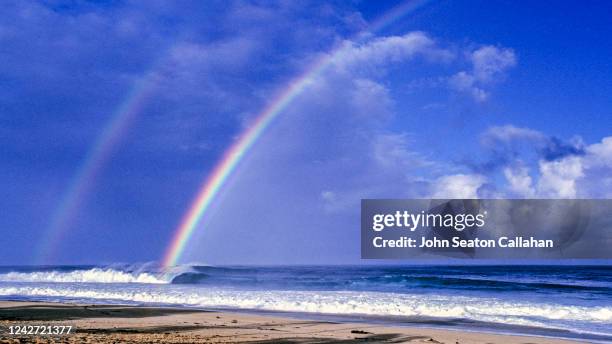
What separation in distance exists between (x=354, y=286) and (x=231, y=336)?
26.1m

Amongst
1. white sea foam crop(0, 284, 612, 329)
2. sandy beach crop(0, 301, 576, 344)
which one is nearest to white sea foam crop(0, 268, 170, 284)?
white sea foam crop(0, 284, 612, 329)

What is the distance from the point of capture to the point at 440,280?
42.7 m

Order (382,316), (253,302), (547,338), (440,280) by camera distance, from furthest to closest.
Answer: (440,280), (253,302), (382,316), (547,338)

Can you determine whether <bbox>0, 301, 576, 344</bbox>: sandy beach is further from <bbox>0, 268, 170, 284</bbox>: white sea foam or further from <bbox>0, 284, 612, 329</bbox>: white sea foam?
<bbox>0, 268, 170, 284</bbox>: white sea foam

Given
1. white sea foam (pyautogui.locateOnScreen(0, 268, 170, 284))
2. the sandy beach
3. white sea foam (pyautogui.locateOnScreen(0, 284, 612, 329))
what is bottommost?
the sandy beach

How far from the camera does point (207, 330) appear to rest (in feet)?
42.7

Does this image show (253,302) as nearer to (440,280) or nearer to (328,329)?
(328,329)

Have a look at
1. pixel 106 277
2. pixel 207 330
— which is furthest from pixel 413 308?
pixel 106 277

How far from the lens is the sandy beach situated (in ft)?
35.3

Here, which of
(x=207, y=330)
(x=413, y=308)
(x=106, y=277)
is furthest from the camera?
(x=106, y=277)

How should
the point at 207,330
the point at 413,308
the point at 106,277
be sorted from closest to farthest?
the point at 207,330, the point at 413,308, the point at 106,277

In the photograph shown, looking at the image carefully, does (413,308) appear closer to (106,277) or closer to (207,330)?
(207,330)

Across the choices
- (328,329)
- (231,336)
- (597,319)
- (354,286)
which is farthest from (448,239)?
(231,336)

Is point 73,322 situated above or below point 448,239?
below
